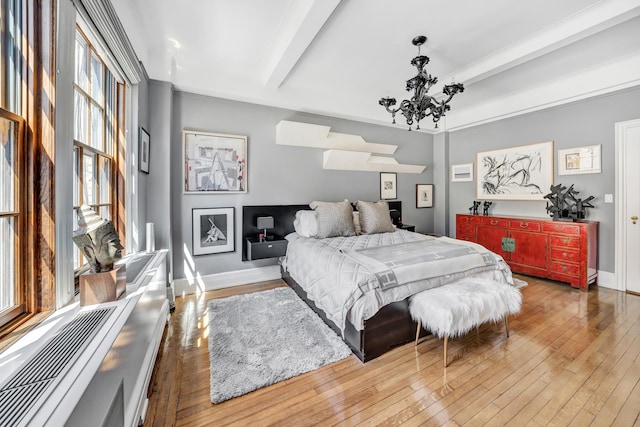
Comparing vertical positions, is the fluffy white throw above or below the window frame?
below

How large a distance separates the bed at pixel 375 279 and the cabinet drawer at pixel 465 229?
78.1 inches

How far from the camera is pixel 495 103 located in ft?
14.0

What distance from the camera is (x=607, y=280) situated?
3.41 metres

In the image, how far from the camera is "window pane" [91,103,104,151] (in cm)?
190

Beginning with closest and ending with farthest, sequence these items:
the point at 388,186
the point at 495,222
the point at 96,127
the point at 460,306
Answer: the point at 460,306 → the point at 96,127 → the point at 495,222 → the point at 388,186

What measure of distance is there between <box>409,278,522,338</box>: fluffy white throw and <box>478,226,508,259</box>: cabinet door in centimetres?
230

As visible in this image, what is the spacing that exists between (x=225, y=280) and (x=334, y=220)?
66.3 inches

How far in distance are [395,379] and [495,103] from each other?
15.1ft

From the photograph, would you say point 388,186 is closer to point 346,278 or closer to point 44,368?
point 346,278

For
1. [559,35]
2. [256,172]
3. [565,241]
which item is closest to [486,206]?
[565,241]

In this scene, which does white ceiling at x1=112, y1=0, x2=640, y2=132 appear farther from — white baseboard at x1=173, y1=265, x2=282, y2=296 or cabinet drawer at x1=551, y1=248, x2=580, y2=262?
white baseboard at x1=173, y1=265, x2=282, y2=296

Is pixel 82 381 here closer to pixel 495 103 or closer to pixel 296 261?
pixel 296 261

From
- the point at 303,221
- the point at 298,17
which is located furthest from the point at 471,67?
the point at 303,221

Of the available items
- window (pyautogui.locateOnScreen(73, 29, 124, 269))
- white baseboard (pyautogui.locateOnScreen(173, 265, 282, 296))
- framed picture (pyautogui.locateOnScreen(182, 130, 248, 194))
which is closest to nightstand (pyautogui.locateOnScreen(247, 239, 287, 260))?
white baseboard (pyautogui.locateOnScreen(173, 265, 282, 296))
